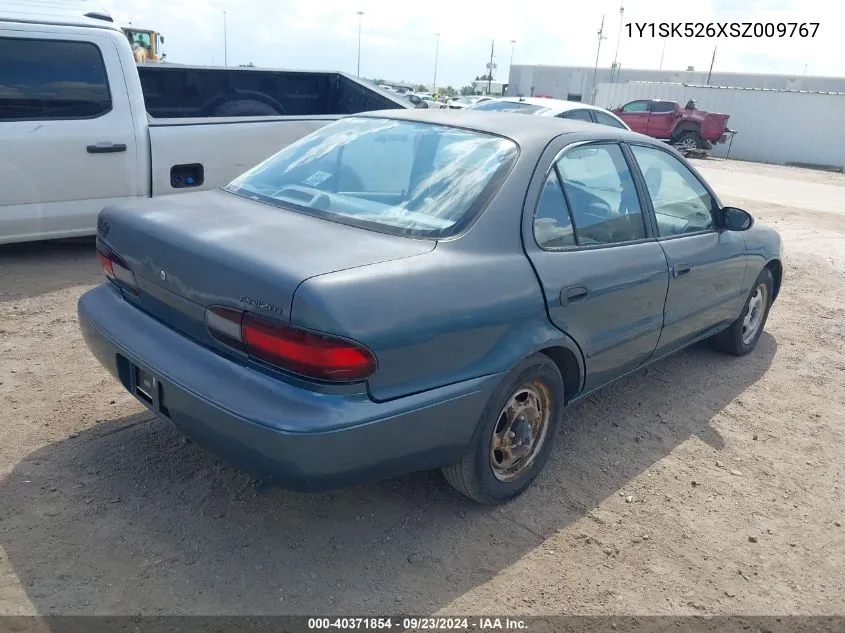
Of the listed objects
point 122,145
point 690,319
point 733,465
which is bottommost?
point 733,465

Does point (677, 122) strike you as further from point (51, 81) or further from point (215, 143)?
point (51, 81)

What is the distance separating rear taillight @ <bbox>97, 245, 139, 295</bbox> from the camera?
9.46 ft

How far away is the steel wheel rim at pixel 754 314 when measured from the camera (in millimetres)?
5039

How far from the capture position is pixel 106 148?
5660 mm

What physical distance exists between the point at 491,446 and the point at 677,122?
72.5 feet

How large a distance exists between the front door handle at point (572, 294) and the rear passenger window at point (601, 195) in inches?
9.0

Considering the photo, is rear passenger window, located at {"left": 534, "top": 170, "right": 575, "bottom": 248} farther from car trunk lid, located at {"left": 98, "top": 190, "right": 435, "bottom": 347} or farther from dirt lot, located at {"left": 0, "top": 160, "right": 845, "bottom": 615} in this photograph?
dirt lot, located at {"left": 0, "top": 160, "right": 845, "bottom": 615}

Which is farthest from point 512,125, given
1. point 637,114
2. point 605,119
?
point 637,114

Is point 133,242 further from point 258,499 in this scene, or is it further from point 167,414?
point 258,499

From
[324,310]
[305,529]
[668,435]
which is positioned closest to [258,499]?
[305,529]

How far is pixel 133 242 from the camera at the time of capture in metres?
2.80

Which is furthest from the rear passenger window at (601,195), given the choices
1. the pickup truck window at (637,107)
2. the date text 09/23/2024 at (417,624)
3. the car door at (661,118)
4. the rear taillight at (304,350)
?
the pickup truck window at (637,107)

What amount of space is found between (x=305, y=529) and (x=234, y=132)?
4.40 metres

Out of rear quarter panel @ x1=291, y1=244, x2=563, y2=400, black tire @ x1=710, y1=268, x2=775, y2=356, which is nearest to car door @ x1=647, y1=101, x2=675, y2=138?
black tire @ x1=710, y1=268, x2=775, y2=356
